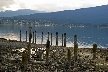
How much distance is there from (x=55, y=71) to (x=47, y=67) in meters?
3.11

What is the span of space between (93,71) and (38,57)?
14.7 metres

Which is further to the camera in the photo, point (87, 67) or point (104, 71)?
point (87, 67)

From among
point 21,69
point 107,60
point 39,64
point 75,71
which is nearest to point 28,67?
point 21,69

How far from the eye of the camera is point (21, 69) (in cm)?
3441

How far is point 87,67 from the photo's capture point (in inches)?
1483

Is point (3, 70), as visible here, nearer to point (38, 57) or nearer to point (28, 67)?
point (28, 67)

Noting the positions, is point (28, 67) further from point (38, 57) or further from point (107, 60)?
point (107, 60)

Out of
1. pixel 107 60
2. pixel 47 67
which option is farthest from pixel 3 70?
pixel 107 60

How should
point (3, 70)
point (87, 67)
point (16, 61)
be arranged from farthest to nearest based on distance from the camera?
point (16, 61) → point (87, 67) → point (3, 70)

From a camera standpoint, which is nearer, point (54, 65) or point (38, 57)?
point (54, 65)

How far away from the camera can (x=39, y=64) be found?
39.4 metres

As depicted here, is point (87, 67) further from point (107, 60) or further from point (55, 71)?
point (107, 60)

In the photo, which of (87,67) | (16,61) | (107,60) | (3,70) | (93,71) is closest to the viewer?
(3,70)

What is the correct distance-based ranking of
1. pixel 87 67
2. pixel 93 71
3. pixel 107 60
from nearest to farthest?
pixel 93 71
pixel 87 67
pixel 107 60
